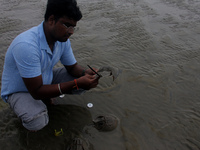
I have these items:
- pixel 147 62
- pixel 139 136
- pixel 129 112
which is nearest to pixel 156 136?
pixel 139 136

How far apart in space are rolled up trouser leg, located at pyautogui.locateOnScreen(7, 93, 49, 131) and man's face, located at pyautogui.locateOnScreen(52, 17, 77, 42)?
3.13 feet

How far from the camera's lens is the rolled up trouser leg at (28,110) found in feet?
7.44

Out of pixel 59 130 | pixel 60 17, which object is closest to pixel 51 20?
pixel 60 17

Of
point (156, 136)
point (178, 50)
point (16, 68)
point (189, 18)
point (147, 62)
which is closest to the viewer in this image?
point (16, 68)

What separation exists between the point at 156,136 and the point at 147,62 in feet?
6.93

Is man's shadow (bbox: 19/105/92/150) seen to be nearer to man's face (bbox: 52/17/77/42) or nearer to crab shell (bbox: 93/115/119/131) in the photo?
crab shell (bbox: 93/115/119/131)

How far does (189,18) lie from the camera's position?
20.9ft

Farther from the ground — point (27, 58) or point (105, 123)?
point (27, 58)

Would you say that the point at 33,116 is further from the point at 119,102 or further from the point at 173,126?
the point at 173,126

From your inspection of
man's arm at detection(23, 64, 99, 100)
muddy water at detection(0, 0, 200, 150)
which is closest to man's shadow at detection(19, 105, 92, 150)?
muddy water at detection(0, 0, 200, 150)

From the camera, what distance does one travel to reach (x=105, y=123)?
268 cm

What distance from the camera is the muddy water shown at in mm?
2533

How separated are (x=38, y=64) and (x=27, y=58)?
0.16 metres

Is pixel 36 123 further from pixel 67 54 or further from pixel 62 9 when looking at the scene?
pixel 62 9
